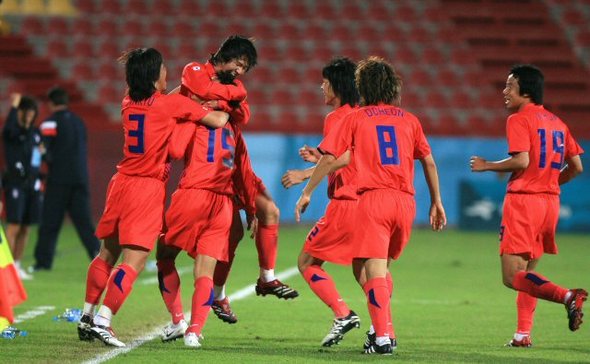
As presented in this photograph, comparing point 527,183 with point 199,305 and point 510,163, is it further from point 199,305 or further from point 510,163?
point 199,305

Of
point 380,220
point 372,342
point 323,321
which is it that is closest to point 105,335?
point 372,342

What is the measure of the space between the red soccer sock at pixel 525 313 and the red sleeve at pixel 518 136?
40.5 inches

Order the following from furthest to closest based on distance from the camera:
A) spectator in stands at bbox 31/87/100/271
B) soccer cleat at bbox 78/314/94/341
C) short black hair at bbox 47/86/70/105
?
spectator in stands at bbox 31/87/100/271
short black hair at bbox 47/86/70/105
soccer cleat at bbox 78/314/94/341

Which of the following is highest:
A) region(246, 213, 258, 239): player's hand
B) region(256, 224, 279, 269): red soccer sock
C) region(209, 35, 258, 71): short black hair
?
region(209, 35, 258, 71): short black hair

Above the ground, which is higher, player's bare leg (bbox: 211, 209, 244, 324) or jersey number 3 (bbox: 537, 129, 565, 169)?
jersey number 3 (bbox: 537, 129, 565, 169)

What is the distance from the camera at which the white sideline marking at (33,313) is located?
9.24m

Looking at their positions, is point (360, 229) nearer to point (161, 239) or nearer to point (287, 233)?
point (161, 239)

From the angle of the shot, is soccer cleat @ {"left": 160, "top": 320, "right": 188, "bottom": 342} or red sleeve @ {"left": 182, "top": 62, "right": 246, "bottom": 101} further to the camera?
soccer cleat @ {"left": 160, "top": 320, "right": 188, "bottom": 342}

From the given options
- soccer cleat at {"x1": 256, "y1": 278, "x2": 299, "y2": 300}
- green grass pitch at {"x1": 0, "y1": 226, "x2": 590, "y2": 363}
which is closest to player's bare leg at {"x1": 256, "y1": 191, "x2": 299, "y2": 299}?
soccer cleat at {"x1": 256, "y1": 278, "x2": 299, "y2": 300}

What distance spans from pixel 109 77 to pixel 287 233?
6.77 m

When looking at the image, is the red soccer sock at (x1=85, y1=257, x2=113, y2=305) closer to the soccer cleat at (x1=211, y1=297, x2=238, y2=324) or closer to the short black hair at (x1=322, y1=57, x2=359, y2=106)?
the soccer cleat at (x1=211, y1=297, x2=238, y2=324)

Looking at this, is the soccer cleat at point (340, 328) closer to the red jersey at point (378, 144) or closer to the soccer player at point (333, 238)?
the soccer player at point (333, 238)

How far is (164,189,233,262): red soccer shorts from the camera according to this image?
25.2 feet

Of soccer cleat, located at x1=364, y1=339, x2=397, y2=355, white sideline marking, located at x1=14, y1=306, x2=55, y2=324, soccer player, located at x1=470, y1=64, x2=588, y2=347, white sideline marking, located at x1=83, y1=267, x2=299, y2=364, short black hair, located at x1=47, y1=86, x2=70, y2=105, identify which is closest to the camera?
white sideline marking, located at x1=83, y1=267, x2=299, y2=364
